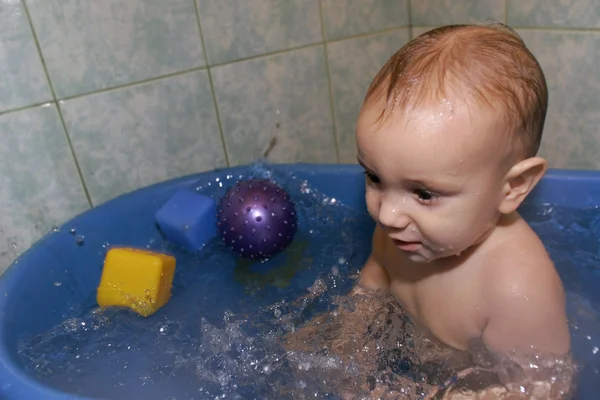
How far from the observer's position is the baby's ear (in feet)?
2.51

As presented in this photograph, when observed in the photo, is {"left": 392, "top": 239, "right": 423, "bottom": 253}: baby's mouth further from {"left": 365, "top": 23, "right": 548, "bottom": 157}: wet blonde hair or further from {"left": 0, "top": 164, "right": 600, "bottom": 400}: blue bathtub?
{"left": 0, "top": 164, "right": 600, "bottom": 400}: blue bathtub

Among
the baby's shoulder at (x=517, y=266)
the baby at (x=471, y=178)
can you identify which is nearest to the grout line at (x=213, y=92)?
the baby at (x=471, y=178)

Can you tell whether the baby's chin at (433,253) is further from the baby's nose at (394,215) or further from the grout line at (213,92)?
the grout line at (213,92)

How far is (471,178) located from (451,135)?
65 millimetres

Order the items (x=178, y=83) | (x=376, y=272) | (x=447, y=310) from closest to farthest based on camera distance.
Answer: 1. (x=447, y=310)
2. (x=376, y=272)
3. (x=178, y=83)

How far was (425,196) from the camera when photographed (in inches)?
29.9

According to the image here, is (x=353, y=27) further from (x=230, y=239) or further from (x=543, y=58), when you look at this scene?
(x=230, y=239)

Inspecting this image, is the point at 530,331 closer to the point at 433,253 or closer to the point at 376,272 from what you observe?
the point at 433,253

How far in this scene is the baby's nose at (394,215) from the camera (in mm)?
768

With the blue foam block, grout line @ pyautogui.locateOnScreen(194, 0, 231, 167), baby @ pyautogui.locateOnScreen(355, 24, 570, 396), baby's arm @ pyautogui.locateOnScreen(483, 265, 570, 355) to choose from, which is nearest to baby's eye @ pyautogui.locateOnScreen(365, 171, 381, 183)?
baby @ pyautogui.locateOnScreen(355, 24, 570, 396)

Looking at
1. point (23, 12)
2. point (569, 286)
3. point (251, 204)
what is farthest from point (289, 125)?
point (569, 286)

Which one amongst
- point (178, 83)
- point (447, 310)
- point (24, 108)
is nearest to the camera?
point (447, 310)

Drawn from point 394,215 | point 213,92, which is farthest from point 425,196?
point 213,92

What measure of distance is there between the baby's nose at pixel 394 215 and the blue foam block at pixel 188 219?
21.0 inches
